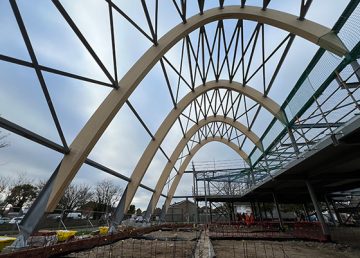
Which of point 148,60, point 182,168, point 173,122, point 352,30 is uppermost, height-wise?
point 173,122

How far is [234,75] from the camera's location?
2534cm

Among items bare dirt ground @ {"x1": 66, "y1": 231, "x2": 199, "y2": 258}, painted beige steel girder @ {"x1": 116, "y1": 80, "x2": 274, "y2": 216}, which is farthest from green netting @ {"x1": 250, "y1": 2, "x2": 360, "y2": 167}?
bare dirt ground @ {"x1": 66, "y1": 231, "x2": 199, "y2": 258}

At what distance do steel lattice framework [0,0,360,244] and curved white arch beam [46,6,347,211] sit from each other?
0.15ft

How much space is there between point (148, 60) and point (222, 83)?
16456 mm

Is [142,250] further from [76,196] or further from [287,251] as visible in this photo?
[76,196]

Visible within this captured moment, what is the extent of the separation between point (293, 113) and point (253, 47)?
424 inches

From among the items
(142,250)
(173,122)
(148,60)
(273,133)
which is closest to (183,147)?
(173,122)

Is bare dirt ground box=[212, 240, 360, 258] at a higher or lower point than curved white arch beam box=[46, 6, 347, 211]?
lower

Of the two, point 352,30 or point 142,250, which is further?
point 142,250

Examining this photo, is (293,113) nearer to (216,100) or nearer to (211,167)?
(216,100)

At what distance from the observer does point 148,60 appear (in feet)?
46.4

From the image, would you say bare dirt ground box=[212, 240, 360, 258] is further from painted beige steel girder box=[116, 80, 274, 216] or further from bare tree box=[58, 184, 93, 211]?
bare tree box=[58, 184, 93, 211]

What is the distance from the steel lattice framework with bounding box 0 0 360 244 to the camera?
712cm

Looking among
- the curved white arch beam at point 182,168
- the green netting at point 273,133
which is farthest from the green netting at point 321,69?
the curved white arch beam at point 182,168
